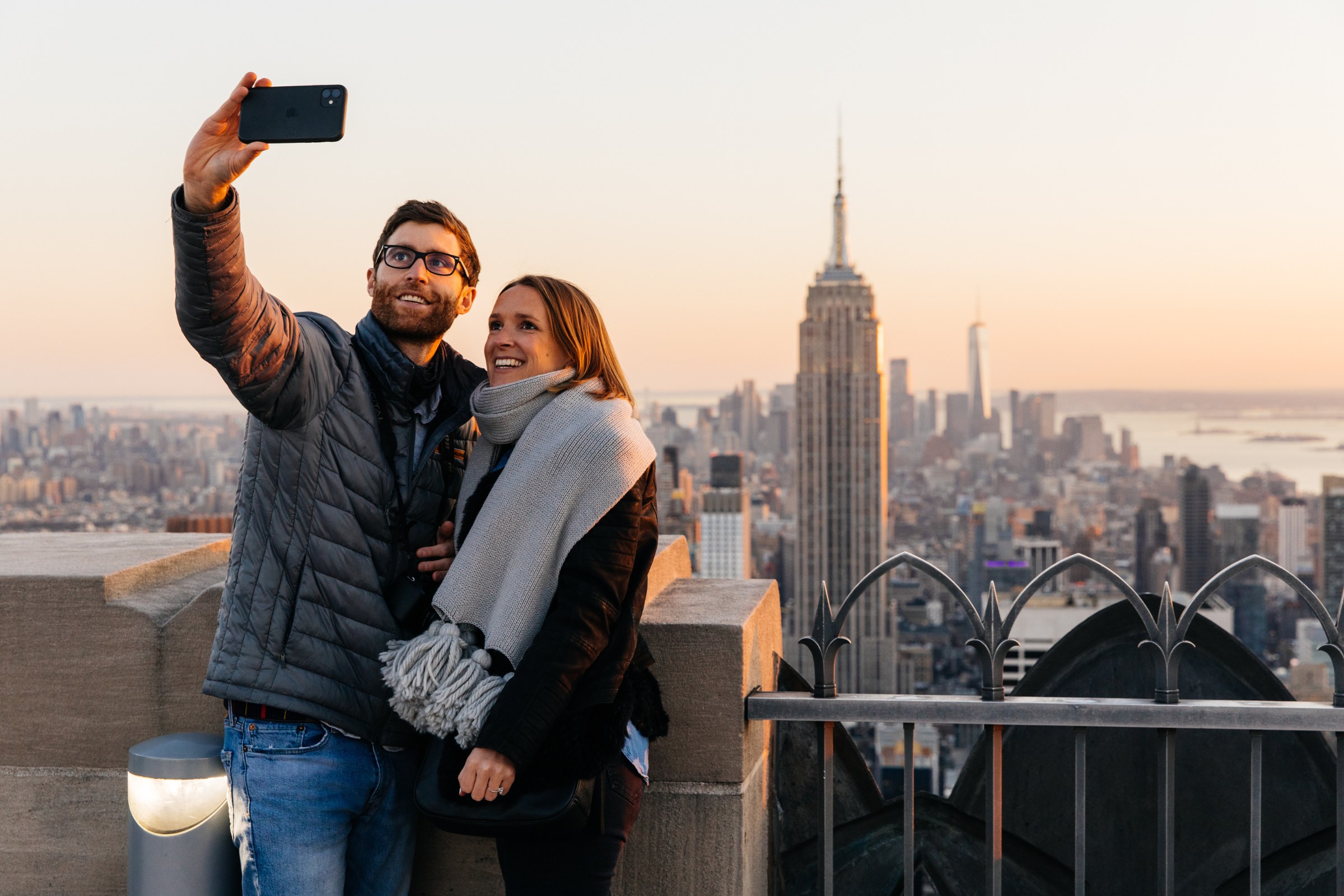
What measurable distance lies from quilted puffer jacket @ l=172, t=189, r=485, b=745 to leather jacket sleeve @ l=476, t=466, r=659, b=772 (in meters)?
0.30

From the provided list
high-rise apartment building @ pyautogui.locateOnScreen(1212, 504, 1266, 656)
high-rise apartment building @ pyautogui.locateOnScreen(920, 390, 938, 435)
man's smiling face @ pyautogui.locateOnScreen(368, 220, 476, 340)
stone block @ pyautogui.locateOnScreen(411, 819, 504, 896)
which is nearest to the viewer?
man's smiling face @ pyautogui.locateOnScreen(368, 220, 476, 340)

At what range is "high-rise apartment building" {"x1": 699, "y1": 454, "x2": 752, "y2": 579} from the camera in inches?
3792

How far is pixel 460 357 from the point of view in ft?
7.77

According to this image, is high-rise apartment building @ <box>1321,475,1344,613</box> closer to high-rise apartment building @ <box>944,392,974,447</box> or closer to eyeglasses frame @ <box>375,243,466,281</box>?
high-rise apartment building @ <box>944,392,974,447</box>

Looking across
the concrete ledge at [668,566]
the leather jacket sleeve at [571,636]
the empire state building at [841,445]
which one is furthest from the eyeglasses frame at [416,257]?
the empire state building at [841,445]

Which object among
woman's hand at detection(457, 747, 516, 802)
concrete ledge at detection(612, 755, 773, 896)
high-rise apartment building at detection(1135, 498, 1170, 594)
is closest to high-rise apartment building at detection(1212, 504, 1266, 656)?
high-rise apartment building at detection(1135, 498, 1170, 594)

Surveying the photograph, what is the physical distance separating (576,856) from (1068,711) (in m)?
1.01

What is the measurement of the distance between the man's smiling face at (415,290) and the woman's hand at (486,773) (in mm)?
753

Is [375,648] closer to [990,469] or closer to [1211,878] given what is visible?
[1211,878]

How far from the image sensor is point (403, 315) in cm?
220

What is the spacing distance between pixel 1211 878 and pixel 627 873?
1278 millimetres

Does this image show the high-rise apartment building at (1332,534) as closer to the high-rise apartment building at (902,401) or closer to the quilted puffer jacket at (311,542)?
the high-rise apartment building at (902,401)

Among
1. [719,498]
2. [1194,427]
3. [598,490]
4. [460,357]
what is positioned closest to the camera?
[598,490]

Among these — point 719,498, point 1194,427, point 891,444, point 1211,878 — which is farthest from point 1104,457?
point 1211,878
